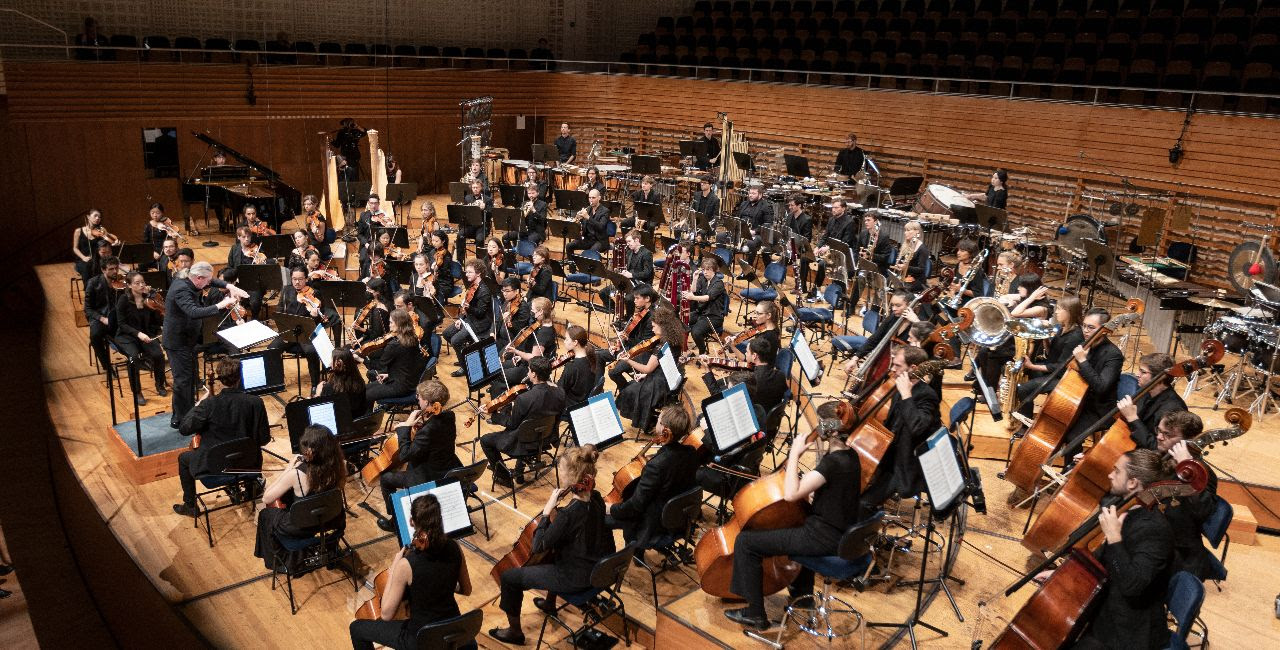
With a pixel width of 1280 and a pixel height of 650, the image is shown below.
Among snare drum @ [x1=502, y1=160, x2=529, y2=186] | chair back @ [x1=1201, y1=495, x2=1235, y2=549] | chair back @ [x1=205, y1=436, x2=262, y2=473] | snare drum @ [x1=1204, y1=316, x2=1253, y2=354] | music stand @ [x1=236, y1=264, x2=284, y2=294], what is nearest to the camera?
chair back @ [x1=1201, y1=495, x2=1235, y2=549]

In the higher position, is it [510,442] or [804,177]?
[804,177]

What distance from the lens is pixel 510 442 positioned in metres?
7.14

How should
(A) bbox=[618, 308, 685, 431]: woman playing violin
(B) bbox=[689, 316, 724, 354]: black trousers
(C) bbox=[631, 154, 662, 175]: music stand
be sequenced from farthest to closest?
(C) bbox=[631, 154, 662, 175]: music stand → (B) bbox=[689, 316, 724, 354]: black trousers → (A) bbox=[618, 308, 685, 431]: woman playing violin

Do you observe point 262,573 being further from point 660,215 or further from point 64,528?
point 660,215

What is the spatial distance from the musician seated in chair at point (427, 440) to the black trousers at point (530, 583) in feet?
4.14

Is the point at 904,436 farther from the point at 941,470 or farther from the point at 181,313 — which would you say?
the point at 181,313

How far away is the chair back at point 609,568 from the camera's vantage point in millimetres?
4934

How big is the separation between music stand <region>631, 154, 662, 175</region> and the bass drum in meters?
4.28

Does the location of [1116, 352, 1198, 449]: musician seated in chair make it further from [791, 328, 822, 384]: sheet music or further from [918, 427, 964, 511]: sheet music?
[791, 328, 822, 384]: sheet music

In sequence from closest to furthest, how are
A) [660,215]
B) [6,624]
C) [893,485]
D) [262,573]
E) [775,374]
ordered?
[893,485]
[262,573]
[775,374]
[6,624]
[660,215]

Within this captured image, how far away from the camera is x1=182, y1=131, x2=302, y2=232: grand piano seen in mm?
14641

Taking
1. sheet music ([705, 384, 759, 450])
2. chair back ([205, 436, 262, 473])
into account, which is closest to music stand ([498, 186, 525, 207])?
chair back ([205, 436, 262, 473])

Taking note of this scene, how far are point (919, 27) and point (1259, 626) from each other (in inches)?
517

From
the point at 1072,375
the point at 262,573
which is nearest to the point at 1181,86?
the point at 1072,375
